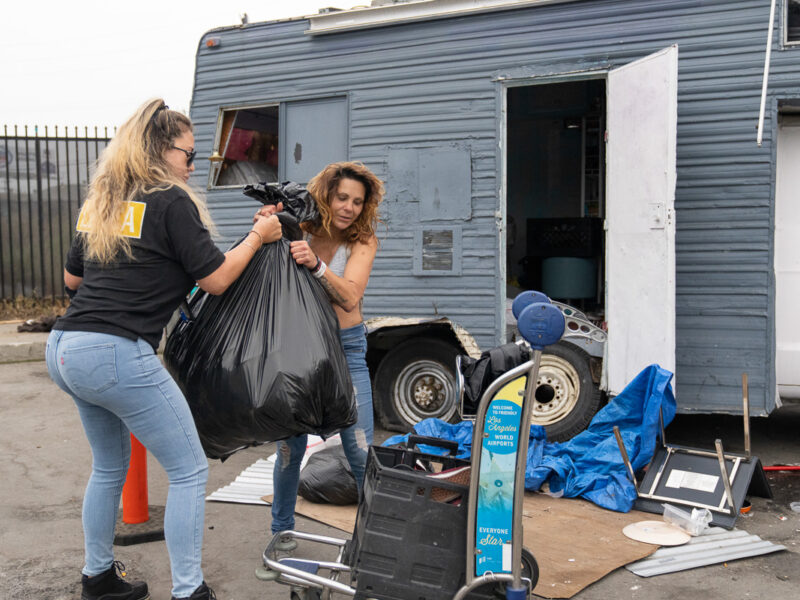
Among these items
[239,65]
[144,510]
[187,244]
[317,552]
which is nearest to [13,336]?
[239,65]

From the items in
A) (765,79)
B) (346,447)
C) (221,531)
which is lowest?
(221,531)

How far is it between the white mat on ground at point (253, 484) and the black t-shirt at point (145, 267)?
75.0 inches

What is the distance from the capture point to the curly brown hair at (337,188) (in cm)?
342

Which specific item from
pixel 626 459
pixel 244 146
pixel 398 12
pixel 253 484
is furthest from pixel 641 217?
pixel 244 146

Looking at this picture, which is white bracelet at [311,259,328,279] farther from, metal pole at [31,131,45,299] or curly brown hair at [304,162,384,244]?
metal pole at [31,131,45,299]

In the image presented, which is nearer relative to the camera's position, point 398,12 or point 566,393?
point 566,393

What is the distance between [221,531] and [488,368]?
6.64 feet

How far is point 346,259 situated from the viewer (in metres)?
3.45

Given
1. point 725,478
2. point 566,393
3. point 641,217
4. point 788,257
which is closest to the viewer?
point 725,478

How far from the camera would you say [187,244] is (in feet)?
Result: 8.43

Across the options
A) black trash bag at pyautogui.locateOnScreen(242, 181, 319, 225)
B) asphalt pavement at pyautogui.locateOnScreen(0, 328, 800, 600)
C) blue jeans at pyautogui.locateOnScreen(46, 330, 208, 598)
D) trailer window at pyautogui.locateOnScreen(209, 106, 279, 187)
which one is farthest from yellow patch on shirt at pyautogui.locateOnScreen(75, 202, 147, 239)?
trailer window at pyautogui.locateOnScreen(209, 106, 279, 187)

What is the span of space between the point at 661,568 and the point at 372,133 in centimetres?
389

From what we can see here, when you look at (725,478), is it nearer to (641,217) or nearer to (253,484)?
(641,217)

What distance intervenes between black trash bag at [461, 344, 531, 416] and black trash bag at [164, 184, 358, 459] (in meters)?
0.47
